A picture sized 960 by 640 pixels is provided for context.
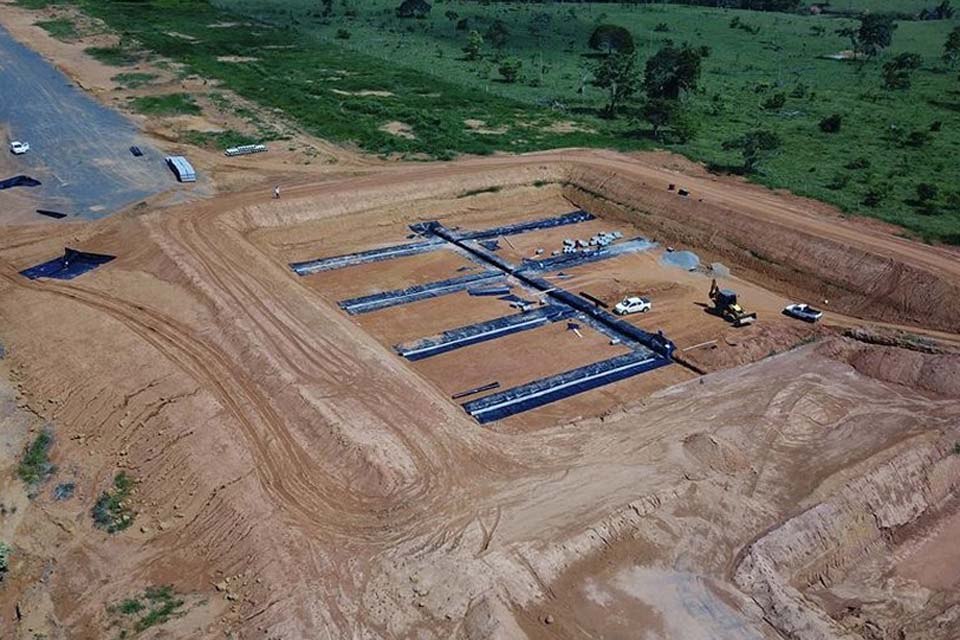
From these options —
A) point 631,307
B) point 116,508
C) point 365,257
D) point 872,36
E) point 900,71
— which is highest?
point 872,36

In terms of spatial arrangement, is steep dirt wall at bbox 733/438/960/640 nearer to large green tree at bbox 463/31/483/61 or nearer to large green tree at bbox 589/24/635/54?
large green tree at bbox 463/31/483/61

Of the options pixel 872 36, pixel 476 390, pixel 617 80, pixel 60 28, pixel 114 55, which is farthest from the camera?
pixel 872 36

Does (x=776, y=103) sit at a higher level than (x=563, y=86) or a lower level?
higher

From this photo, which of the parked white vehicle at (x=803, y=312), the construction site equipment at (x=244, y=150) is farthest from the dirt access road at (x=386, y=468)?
the construction site equipment at (x=244, y=150)

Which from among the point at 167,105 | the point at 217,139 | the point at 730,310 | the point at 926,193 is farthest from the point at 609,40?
the point at 730,310

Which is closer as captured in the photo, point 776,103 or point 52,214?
point 52,214

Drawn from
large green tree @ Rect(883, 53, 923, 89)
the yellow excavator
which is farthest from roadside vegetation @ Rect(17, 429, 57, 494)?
large green tree @ Rect(883, 53, 923, 89)

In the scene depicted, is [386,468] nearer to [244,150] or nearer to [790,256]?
[790,256]
